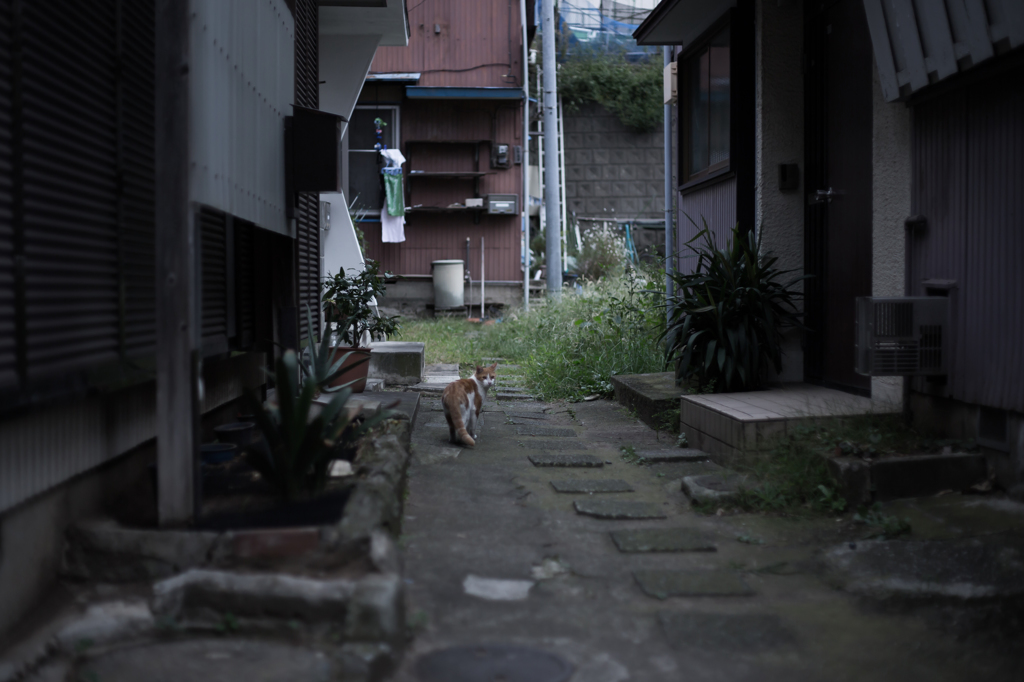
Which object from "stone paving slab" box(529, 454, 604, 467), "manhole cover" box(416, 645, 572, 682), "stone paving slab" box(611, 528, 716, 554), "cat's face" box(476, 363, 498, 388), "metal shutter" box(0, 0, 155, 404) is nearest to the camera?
"manhole cover" box(416, 645, 572, 682)

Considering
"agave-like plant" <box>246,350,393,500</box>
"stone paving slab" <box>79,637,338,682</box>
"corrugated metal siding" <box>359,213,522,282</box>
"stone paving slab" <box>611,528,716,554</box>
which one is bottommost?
"stone paving slab" <box>611,528,716,554</box>

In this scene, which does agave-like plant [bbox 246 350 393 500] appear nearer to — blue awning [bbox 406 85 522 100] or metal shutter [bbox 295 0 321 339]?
metal shutter [bbox 295 0 321 339]

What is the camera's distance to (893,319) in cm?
439

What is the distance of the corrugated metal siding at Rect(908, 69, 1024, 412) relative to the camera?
3.89 meters

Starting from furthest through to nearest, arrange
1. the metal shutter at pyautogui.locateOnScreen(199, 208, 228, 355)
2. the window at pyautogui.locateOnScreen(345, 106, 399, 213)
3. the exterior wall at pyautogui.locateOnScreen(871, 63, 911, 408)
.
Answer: the window at pyautogui.locateOnScreen(345, 106, 399, 213) < the exterior wall at pyautogui.locateOnScreen(871, 63, 911, 408) < the metal shutter at pyautogui.locateOnScreen(199, 208, 228, 355)

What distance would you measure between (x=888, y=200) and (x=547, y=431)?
117 inches

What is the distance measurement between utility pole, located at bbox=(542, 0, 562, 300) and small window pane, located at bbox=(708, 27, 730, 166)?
5.53 meters

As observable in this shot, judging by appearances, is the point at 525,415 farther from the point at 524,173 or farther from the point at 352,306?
the point at 524,173

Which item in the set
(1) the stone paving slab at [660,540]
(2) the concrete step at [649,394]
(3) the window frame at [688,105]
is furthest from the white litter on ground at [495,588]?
(3) the window frame at [688,105]

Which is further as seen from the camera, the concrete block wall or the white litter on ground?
the concrete block wall

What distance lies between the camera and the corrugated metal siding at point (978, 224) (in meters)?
3.89

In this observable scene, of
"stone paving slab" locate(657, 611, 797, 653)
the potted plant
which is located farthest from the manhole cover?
the potted plant

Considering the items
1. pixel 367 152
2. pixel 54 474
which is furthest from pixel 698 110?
pixel 367 152

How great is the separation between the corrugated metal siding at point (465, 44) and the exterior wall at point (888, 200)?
9.78m
